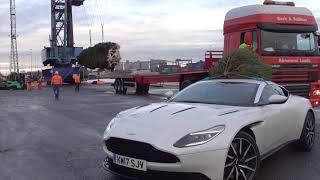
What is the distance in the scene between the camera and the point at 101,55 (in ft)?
151

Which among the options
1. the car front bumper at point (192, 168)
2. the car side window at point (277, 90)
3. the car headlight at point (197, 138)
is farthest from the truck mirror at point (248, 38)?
the car front bumper at point (192, 168)

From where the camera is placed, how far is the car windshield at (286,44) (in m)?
13.2

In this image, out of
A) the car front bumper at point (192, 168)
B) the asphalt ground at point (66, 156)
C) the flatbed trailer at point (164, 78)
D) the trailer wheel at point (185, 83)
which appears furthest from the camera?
the trailer wheel at point (185, 83)

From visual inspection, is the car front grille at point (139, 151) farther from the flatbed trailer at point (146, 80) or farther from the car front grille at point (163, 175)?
the flatbed trailer at point (146, 80)

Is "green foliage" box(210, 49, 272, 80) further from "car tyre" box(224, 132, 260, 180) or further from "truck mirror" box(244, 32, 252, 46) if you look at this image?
"car tyre" box(224, 132, 260, 180)

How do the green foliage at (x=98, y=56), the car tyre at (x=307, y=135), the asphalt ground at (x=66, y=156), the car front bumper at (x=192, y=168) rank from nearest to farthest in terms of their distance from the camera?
the car front bumper at (x=192, y=168) → the asphalt ground at (x=66, y=156) → the car tyre at (x=307, y=135) → the green foliage at (x=98, y=56)


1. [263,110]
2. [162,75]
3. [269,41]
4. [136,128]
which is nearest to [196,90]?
[263,110]

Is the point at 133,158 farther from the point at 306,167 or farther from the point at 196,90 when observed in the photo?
the point at 306,167

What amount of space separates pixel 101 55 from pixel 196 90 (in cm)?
3926

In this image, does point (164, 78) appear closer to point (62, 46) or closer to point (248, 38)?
point (248, 38)

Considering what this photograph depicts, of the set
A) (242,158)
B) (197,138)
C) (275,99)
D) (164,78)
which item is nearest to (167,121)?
(197,138)

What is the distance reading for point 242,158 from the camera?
5789mm

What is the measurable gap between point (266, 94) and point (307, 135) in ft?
5.26

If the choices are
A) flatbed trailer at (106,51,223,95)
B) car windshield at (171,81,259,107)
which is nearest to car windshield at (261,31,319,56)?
flatbed trailer at (106,51,223,95)
